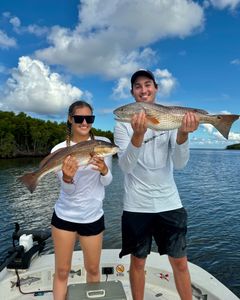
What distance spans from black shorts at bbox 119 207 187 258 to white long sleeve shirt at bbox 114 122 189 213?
0.28 ft

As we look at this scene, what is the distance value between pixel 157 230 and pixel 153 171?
0.72 meters

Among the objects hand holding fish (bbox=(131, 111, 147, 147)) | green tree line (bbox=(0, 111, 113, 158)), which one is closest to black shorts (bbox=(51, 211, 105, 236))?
hand holding fish (bbox=(131, 111, 147, 147))

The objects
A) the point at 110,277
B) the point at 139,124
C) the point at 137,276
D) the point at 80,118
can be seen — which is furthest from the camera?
the point at 110,277

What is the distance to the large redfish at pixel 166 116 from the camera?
11.5 ft

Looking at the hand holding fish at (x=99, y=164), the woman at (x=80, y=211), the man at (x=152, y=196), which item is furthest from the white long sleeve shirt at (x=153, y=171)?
the woman at (x=80, y=211)

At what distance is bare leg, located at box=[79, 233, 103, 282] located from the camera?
3.81 metres

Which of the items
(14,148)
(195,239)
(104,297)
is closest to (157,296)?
(104,297)

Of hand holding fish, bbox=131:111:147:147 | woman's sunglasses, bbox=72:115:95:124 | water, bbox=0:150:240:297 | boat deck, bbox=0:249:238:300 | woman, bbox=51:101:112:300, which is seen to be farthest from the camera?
water, bbox=0:150:240:297

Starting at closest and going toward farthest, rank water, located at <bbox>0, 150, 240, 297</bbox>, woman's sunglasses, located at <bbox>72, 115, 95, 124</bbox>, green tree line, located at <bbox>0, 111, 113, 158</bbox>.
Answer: woman's sunglasses, located at <bbox>72, 115, 95, 124</bbox>, water, located at <bbox>0, 150, 240, 297</bbox>, green tree line, located at <bbox>0, 111, 113, 158</bbox>

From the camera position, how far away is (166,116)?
3.53 m

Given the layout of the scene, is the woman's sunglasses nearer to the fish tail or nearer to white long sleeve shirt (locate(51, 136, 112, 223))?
white long sleeve shirt (locate(51, 136, 112, 223))

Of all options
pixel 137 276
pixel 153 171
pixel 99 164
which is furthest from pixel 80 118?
pixel 137 276

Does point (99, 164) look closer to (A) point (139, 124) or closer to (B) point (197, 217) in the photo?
(A) point (139, 124)

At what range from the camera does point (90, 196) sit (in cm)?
381
